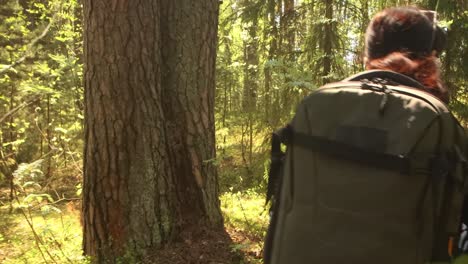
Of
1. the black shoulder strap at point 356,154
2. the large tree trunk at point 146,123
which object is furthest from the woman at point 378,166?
the large tree trunk at point 146,123

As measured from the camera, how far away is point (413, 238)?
1474 millimetres

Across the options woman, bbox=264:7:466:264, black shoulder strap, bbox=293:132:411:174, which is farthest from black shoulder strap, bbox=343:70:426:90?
black shoulder strap, bbox=293:132:411:174

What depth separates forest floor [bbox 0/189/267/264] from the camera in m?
3.93

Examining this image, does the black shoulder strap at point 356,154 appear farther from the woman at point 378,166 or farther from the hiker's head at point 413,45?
the hiker's head at point 413,45

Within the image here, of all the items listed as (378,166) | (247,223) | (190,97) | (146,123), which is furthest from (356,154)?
(247,223)

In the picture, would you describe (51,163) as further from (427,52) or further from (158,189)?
(427,52)

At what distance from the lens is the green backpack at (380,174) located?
4.71 feet

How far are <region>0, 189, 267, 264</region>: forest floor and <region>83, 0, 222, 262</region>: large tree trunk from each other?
183mm

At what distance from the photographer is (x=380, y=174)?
146cm

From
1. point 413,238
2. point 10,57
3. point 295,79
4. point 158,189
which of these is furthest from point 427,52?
point 10,57

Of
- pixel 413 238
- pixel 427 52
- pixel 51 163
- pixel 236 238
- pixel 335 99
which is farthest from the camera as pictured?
pixel 51 163

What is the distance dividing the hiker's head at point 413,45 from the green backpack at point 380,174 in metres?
0.10

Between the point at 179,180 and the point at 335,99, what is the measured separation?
9.11 feet

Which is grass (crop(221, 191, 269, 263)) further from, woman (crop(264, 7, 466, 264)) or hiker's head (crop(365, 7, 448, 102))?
hiker's head (crop(365, 7, 448, 102))
